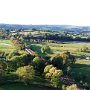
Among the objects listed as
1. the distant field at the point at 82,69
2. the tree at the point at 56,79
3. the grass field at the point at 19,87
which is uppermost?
the tree at the point at 56,79

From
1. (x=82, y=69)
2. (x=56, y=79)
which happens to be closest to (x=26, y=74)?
(x=56, y=79)

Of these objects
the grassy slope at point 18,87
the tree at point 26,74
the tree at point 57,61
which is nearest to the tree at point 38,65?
the tree at point 57,61

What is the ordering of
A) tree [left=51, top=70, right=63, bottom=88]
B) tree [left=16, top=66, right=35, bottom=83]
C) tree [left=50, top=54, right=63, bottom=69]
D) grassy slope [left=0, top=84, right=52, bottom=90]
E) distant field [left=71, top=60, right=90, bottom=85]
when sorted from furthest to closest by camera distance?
tree [left=50, top=54, right=63, bottom=69] < distant field [left=71, top=60, right=90, bottom=85] < tree [left=16, top=66, right=35, bottom=83] < tree [left=51, top=70, right=63, bottom=88] < grassy slope [left=0, top=84, right=52, bottom=90]

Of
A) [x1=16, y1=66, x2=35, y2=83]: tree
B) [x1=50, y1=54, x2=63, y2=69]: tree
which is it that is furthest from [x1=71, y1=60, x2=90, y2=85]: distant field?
[x1=16, y1=66, x2=35, y2=83]: tree

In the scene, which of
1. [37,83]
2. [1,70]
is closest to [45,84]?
[37,83]

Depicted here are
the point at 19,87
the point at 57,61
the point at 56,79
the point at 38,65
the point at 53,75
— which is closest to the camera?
the point at 19,87

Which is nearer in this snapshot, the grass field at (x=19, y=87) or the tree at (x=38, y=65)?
the grass field at (x=19, y=87)

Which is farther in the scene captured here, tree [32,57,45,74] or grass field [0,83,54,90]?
tree [32,57,45,74]

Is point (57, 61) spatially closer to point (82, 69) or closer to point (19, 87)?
point (82, 69)

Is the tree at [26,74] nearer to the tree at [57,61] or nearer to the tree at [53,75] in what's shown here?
the tree at [53,75]

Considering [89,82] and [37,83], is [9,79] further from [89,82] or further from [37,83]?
[89,82]

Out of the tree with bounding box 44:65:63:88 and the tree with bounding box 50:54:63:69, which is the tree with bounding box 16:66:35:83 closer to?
the tree with bounding box 44:65:63:88
